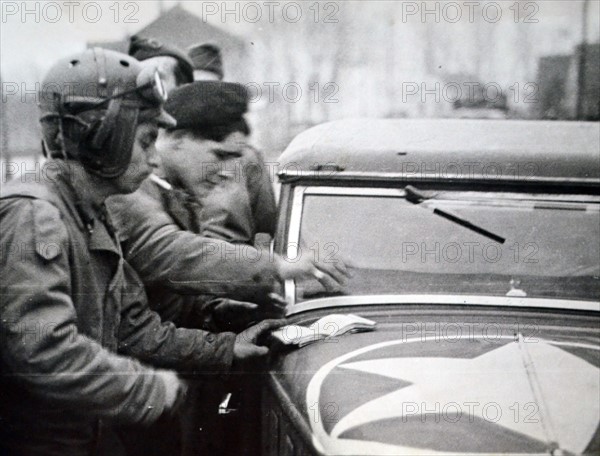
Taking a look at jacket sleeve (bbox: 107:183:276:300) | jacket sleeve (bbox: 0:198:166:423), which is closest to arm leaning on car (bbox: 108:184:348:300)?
jacket sleeve (bbox: 107:183:276:300)

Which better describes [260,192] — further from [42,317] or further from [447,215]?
[42,317]

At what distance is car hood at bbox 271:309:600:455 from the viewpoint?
1.74 metres

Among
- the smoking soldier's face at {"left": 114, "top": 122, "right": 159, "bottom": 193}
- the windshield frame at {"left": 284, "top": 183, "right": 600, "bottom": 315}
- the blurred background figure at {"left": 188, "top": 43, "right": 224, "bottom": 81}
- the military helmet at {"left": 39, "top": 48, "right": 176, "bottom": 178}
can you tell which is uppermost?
the blurred background figure at {"left": 188, "top": 43, "right": 224, "bottom": 81}

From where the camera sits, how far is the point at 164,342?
7.15ft

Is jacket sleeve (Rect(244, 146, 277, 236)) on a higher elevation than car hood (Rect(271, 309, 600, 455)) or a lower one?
higher

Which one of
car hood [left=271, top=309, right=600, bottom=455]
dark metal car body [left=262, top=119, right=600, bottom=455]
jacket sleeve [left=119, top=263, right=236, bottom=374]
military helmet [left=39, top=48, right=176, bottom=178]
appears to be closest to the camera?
car hood [left=271, top=309, right=600, bottom=455]

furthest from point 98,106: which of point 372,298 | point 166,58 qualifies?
point 372,298

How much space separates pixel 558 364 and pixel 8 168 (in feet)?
5.29

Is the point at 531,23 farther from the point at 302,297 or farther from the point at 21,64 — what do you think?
the point at 21,64

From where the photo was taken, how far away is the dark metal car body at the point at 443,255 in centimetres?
194

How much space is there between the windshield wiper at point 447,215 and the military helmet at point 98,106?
79 cm

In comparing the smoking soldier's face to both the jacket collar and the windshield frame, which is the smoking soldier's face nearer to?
the jacket collar

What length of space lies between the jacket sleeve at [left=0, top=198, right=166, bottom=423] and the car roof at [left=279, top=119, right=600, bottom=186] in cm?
73

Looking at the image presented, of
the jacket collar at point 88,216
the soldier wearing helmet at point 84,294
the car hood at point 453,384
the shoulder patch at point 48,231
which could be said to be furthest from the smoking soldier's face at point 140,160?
the car hood at point 453,384
